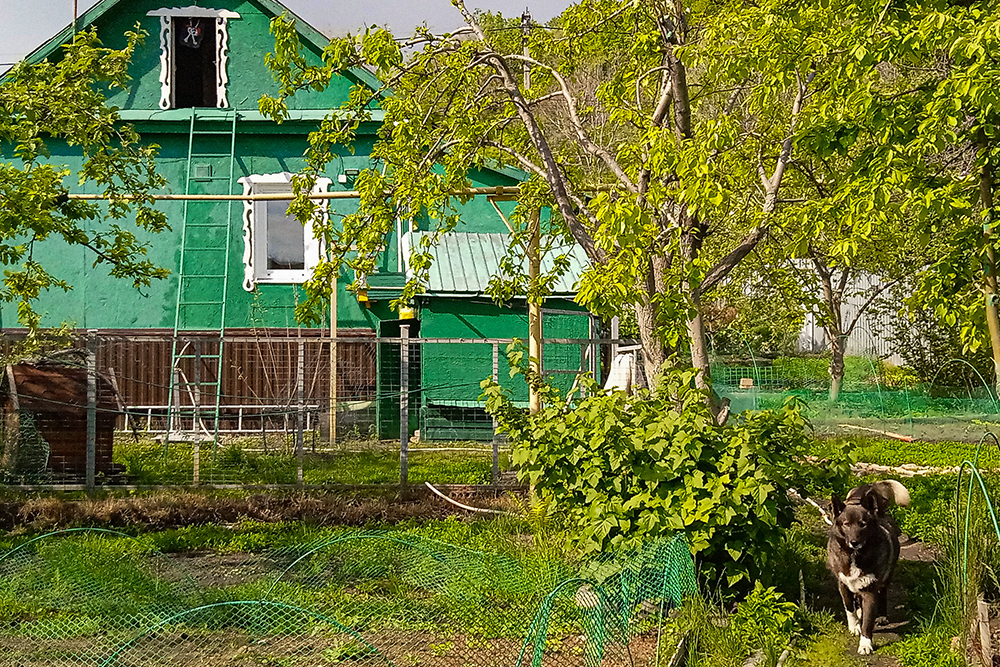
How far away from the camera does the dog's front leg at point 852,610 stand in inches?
240

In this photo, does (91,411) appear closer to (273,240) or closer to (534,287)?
(534,287)

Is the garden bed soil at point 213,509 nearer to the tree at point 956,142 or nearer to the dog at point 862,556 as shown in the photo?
the dog at point 862,556

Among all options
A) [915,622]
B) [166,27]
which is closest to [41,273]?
[915,622]

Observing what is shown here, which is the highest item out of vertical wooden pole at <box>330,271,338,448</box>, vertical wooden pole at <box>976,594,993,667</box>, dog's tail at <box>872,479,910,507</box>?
vertical wooden pole at <box>330,271,338,448</box>

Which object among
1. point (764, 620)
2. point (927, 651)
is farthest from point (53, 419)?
point (927, 651)

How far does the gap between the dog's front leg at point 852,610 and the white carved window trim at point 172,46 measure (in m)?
14.5

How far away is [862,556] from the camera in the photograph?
600cm

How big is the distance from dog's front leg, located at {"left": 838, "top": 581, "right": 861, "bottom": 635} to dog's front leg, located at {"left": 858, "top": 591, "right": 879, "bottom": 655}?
14 cm

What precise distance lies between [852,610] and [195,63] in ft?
53.5

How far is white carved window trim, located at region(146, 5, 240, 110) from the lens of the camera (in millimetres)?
17406

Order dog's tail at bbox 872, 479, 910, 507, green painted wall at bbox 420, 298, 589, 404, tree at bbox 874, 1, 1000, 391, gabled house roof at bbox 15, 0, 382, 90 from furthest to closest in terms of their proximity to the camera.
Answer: gabled house roof at bbox 15, 0, 382, 90, green painted wall at bbox 420, 298, 589, 404, dog's tail at bbox 872, 479, 910, 507, tree at bbox 874, 1, 1000, 391

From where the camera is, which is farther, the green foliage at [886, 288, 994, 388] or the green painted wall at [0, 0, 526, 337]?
the green foliage at [886, 288, 994, 388]

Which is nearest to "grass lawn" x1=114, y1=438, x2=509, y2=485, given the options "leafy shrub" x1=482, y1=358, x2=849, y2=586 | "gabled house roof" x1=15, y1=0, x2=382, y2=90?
"leafy shrub" x1=482, y1=358, x2=849, y2=586

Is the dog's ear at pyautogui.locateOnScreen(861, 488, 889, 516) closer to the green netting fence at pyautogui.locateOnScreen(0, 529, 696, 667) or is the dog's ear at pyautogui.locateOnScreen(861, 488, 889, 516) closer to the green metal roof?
the green netting fence at pyautogui.locateOnScreen(0, 529, 696, 667)
